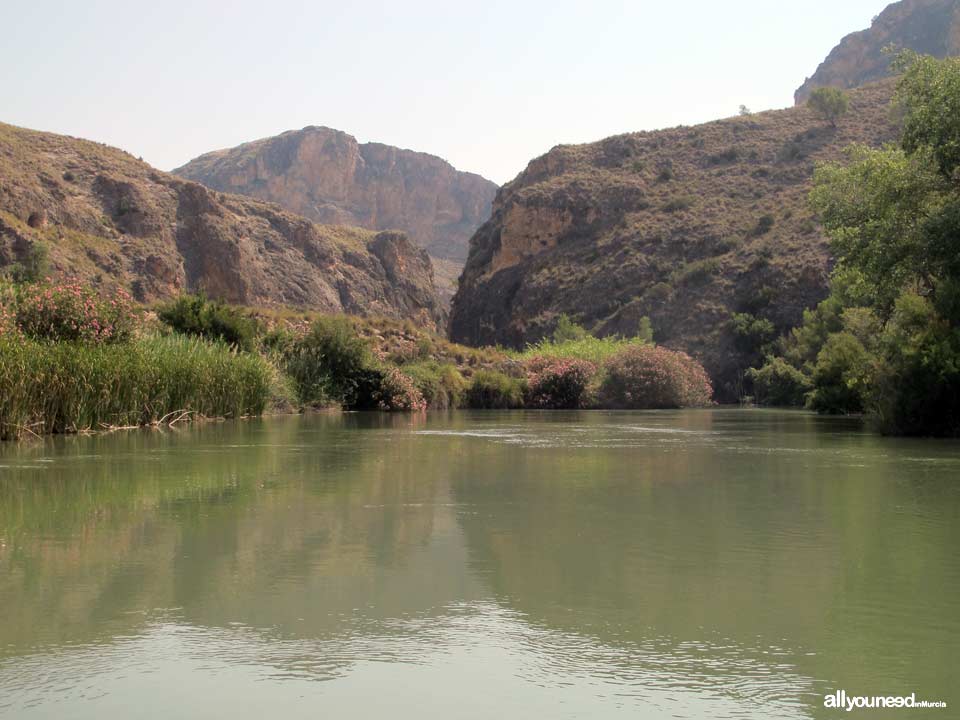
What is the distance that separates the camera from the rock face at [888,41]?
130 m

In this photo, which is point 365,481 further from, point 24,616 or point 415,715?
point 415,715

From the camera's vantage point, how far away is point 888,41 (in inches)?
5699

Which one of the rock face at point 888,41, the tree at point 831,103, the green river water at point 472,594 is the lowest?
the green river water at point 472,594

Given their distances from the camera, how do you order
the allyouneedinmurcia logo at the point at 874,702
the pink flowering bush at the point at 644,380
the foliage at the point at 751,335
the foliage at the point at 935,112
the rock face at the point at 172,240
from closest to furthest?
the allyouneedinmurcia logo at the point at 874,702, the foliage at the point at 935,112, the pink flowering bush at the point at 644,380, the foliage at the point at 751,335, the rock face at the point at 172,240

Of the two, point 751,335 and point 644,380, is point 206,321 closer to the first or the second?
point 644,380

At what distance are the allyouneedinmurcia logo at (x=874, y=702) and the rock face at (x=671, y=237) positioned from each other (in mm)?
57238

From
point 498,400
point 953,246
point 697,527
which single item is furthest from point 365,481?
point 498,400

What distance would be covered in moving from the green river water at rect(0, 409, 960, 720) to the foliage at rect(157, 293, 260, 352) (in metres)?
21.9

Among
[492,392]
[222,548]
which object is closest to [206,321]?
[492,392]

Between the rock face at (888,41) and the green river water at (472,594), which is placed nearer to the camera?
the green river water at (472,594)

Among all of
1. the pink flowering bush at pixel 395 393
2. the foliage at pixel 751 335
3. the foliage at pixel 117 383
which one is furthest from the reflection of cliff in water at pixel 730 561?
the foliage at pixel 751 335

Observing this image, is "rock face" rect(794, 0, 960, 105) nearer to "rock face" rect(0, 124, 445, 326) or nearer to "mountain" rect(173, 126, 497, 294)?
"mountain" rect(173, 126, 497, 294)

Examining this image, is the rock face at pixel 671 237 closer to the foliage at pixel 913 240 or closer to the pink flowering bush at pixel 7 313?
the foliage at pixel 913 240

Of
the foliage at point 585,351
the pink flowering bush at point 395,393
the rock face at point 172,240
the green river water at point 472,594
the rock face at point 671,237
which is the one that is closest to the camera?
the green river water at point 472,594
